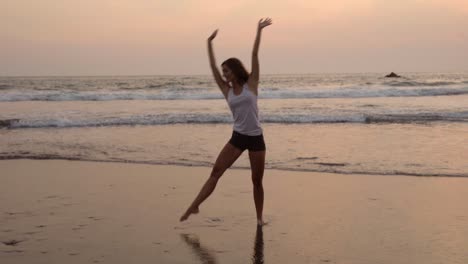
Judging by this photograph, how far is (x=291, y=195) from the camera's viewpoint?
6.89m

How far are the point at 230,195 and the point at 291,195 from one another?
0.74 m

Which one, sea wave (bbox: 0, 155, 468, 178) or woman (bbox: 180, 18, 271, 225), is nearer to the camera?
woman (bbox: 180, 18, 271, 225)

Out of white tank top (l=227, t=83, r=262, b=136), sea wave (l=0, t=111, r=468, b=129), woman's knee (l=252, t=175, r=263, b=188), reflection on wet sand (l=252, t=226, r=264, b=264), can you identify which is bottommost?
sea wave (l=0, t=111, r=468, b=129)

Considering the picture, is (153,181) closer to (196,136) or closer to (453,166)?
(453,166)

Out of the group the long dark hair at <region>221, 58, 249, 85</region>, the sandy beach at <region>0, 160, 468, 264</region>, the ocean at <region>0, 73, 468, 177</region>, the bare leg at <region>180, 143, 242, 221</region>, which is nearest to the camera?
the sandy beach at <region>0, 160, 468, 264</region>

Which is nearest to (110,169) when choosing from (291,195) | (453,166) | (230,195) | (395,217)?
(230,195)

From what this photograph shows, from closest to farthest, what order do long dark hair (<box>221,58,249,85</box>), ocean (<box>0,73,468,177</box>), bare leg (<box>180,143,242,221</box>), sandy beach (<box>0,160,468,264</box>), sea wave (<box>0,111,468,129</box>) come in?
sandy beach (<box>0,160,468,264</box>) < long dark hair (<box>221,58,249,85</box>) < bare leg (<box>180,143,242,221</box>) < ocean (<box>0,73,468,177</box>) < sea wave (<box>0,111,468,129</box>)

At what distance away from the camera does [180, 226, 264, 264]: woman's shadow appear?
14.7 feet

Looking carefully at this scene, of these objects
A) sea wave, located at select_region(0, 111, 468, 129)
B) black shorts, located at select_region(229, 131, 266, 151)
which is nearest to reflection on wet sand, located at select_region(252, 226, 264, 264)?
black shorts, located at select_region(229, 131, 266, 151)

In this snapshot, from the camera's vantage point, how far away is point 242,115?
5160 millimetres

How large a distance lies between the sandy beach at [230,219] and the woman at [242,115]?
492 millimetres

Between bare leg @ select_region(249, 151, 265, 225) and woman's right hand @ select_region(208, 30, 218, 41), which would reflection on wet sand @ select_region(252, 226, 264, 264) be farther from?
woman's right hand @ select_region(208, 30, 218, 41)


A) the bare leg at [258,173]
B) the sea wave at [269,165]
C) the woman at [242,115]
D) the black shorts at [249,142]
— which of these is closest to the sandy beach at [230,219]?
the bare leg at [258,173]

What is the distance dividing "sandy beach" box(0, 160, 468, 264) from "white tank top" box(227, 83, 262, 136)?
3.19ft
